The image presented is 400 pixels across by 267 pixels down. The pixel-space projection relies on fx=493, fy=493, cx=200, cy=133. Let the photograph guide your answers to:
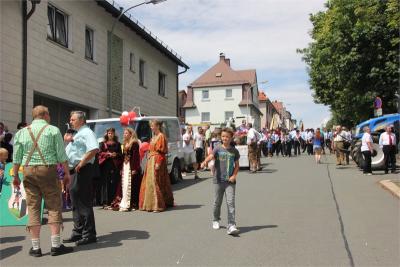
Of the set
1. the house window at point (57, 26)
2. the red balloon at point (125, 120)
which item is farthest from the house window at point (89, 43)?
the red balloon at point (125, 120)

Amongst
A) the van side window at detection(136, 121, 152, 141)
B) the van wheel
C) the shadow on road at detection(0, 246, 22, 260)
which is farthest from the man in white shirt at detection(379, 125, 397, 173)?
the shadow on road at detection(0, 246, 22, 260)

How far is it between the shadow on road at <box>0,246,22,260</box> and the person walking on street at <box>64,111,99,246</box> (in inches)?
26.5

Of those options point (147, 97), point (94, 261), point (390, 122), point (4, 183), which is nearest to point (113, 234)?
point (94, 261)

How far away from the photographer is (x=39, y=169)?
6102mm

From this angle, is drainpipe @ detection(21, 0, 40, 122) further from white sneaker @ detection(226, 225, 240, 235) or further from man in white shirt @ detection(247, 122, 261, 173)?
white sneaker @ detection(226, 225, 240, 235)

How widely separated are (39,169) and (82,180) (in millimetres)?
945

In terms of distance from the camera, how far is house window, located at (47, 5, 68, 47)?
1608 cm

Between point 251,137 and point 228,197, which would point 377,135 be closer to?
point 251,137

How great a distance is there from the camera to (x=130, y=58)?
23.3 meters

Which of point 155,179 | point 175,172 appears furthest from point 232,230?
point 175,172

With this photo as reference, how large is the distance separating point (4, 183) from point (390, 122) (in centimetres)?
1384

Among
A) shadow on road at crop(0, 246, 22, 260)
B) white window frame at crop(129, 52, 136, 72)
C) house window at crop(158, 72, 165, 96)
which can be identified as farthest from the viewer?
house window at crop(158, 72, 165, 96)

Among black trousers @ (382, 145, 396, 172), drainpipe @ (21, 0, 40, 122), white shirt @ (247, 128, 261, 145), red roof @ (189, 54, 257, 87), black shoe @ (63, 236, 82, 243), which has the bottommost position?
black shoe @ (63, 236, 82, 243)

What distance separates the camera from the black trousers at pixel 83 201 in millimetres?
6957
